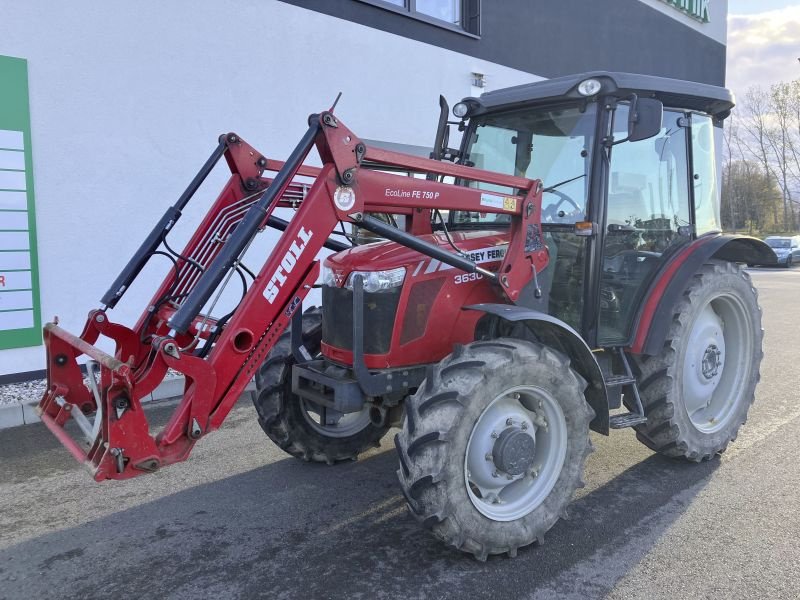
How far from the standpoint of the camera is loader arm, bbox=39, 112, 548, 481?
8.77 ft

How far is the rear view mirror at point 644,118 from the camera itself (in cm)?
334

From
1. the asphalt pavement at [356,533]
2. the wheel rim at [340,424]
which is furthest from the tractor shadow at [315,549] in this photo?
the wheel rim at [340,424]

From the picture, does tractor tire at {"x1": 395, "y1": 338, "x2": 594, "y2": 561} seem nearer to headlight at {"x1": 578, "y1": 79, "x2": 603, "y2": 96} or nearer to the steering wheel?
the steering wheel

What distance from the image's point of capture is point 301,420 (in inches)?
159

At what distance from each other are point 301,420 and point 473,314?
52.7 inches

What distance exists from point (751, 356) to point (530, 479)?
2.30 metres

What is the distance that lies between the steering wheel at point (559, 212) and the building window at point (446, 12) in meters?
6.00

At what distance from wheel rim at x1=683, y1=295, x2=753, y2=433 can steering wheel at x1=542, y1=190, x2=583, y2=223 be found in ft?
3.70

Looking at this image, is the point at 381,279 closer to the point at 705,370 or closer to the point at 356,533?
the point at 356,533

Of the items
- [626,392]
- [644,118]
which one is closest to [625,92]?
[644,118]

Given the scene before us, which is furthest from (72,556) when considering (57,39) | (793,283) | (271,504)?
(793,283)

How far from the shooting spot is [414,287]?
329cm

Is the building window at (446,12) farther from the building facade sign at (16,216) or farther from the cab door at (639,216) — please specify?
the cab door at (639,216)

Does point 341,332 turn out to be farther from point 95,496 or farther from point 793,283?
point 793,283
